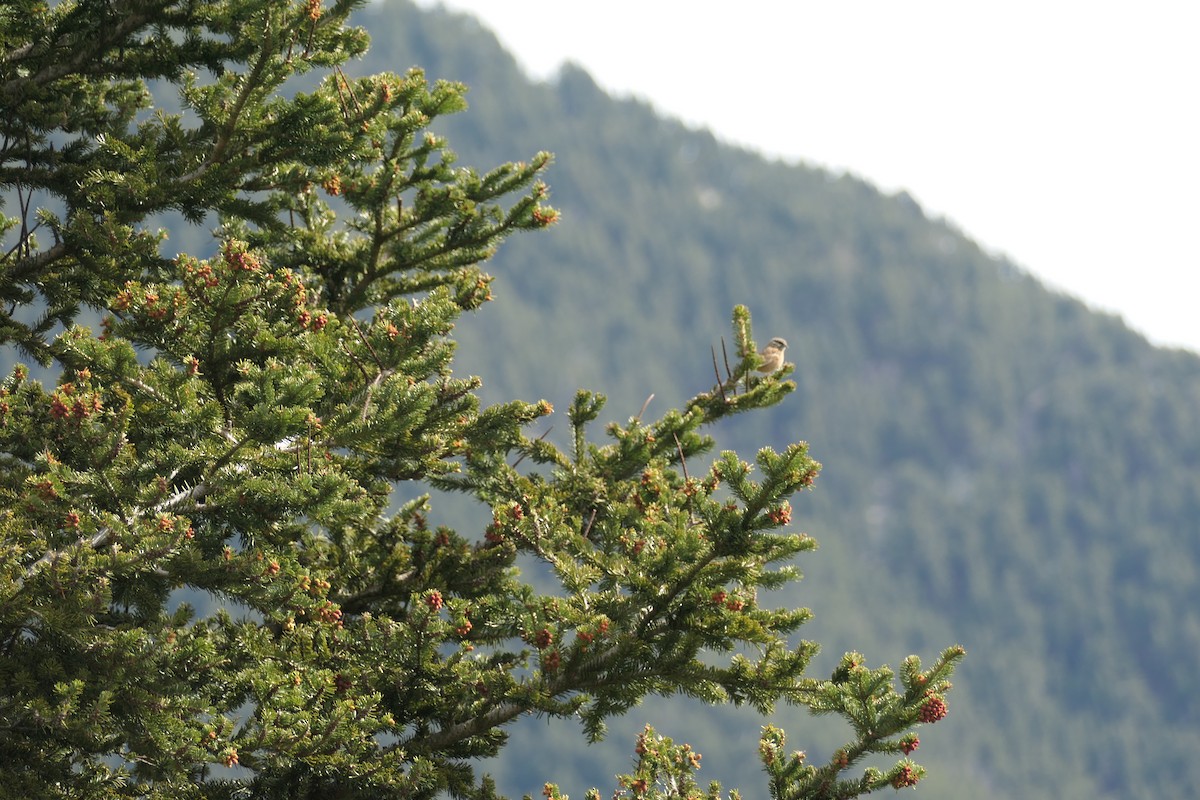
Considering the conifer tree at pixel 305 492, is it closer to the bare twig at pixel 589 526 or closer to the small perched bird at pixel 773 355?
the bare twig at pixel 589 526

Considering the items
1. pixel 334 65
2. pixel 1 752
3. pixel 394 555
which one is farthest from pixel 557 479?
pixel 1 752

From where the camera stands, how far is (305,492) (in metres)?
7.42

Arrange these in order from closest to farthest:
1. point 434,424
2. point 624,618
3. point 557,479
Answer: point 624,618 < point 434,424 < point 557,479

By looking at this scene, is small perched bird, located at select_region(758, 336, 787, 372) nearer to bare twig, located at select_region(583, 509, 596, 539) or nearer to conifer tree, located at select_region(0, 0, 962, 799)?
conifer tree, located at select_region(0, 0, 962, 799)

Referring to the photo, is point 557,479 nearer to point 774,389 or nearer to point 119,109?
point 774,389

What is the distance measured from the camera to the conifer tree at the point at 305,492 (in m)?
7.31

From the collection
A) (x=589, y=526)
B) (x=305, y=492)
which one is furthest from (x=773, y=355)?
(x=305, y=492)

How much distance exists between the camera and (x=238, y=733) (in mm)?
7449

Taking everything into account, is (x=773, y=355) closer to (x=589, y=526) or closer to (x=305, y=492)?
(x=589, y=526)

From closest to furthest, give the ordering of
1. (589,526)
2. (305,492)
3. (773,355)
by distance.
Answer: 1. (305,492)
2. (589,526)
3. (773,355)

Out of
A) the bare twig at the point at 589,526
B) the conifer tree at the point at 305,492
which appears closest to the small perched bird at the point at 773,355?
the conifer tree at the point at 305,492

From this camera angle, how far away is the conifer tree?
7.31 metres

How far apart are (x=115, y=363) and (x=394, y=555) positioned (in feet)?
9.22

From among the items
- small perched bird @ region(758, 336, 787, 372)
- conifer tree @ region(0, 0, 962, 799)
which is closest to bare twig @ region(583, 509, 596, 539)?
conifer tree @ region(0, 0, 962, 799)
